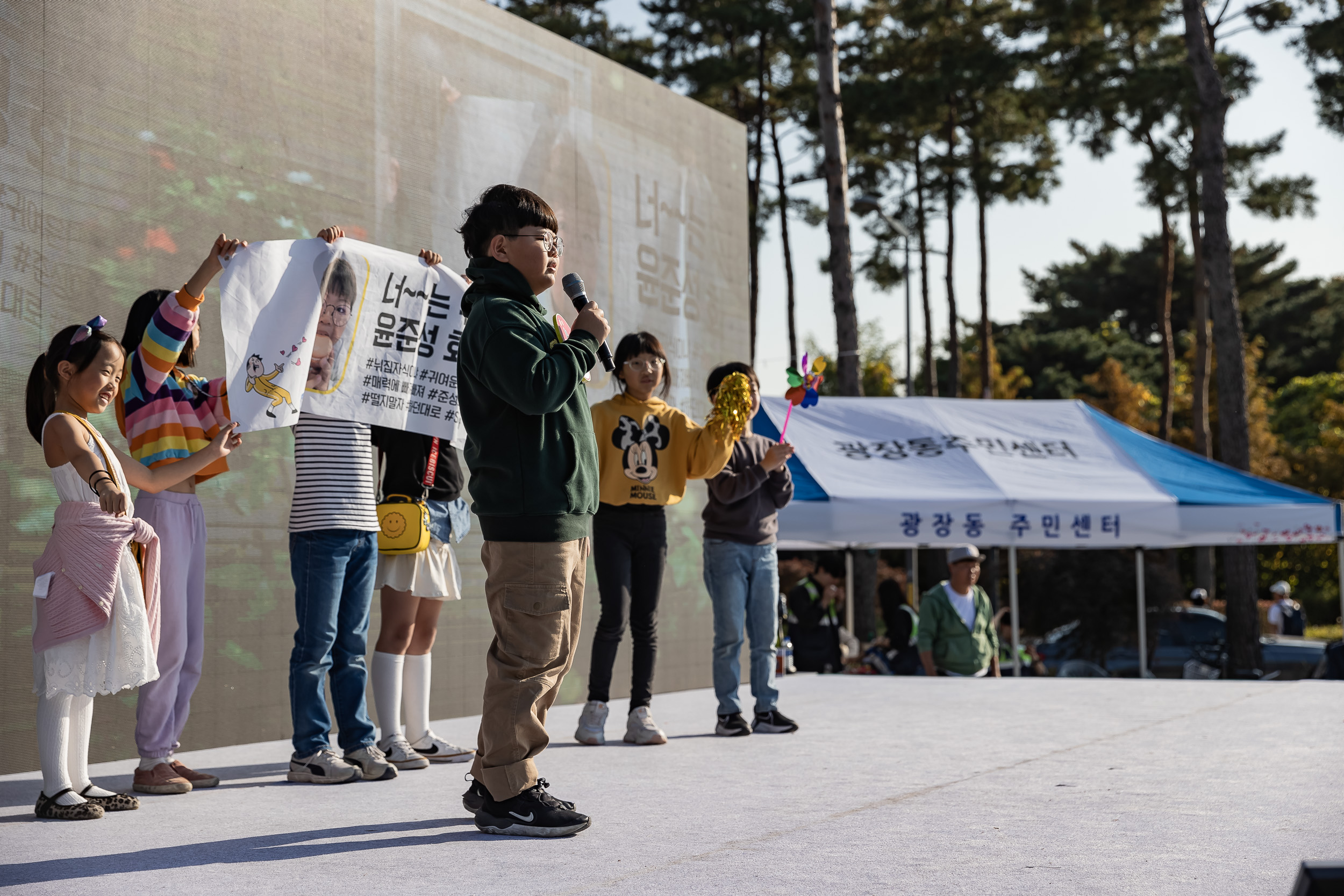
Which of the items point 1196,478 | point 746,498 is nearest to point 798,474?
point 1196,478

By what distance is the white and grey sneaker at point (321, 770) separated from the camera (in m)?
4.31

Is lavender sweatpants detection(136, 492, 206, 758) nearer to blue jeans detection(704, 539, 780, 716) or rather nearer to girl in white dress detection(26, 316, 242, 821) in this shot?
girl in white dress detection(26, 316, 242, 821)

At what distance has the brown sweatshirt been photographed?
559cm

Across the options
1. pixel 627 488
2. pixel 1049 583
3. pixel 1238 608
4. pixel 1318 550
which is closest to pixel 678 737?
pixel 627 488

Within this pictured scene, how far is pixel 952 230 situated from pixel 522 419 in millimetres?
28135

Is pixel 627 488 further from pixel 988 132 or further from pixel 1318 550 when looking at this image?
pixel 1318 550

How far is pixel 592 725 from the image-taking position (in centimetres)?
539

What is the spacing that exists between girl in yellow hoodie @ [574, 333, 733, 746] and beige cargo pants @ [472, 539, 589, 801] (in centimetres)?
187

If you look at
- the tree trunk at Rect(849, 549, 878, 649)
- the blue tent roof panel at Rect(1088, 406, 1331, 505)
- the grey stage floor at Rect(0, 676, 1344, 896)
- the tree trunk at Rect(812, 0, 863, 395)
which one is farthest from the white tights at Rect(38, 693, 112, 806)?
the tree trunk at Rect(849, 549, 878, 649)

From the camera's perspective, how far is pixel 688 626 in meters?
8.28

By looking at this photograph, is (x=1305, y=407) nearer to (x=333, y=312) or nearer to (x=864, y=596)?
(x=864, y=596)

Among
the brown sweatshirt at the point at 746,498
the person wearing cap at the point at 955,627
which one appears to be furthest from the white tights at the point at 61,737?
the person wearing cap at the point at 955,627

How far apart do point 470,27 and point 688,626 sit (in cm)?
391

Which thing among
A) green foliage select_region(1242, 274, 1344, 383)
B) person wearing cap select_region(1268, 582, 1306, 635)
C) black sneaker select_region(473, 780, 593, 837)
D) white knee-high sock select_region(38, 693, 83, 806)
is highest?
green foliage select_region(1242, 274, 1344, 383)
